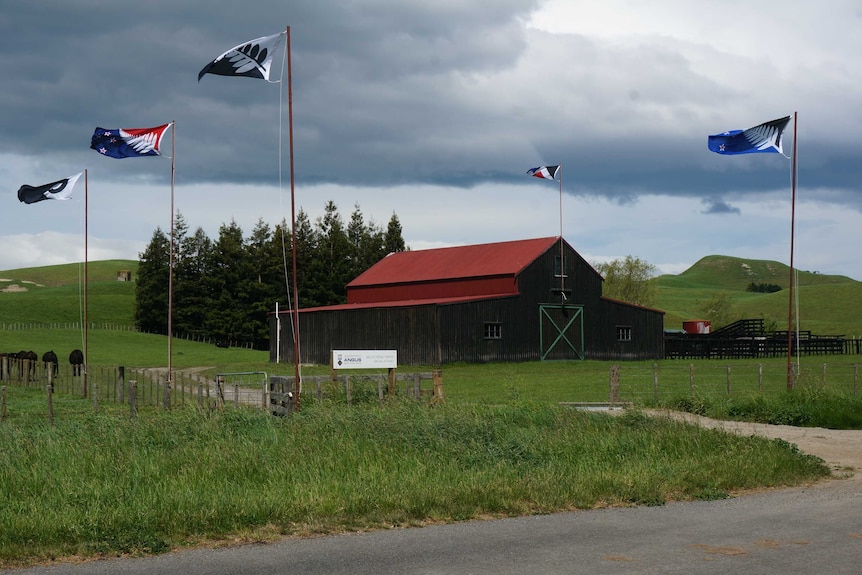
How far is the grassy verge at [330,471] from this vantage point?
10.2 meters

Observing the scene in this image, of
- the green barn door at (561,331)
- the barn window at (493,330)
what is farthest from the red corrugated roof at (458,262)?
the barn window at (493,330)

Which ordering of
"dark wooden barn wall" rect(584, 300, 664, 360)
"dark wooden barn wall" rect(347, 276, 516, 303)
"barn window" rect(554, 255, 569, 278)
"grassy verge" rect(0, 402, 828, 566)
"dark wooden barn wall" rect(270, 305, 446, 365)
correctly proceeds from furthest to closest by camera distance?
1. "dark wooden barn wall" rect(584, 300, 664, 360)
2. "barn window" rect(554, 255, 569, 278)
3. "dark wooden barn wall" rect(347, 276, 516, 303)
4. "dark wooden barn wall" rect(270, 305, 446, 365)
5. "grassy verge" rect(0, 402, 828, 566)

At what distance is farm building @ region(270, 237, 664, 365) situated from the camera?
171 feet

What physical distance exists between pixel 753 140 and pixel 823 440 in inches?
450

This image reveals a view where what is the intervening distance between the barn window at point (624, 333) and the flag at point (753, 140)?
3359 cm

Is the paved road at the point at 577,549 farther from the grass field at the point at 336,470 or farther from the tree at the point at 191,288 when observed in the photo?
the tree at the point at 191,288

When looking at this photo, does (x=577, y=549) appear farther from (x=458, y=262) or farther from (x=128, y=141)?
(x=458, y=262)

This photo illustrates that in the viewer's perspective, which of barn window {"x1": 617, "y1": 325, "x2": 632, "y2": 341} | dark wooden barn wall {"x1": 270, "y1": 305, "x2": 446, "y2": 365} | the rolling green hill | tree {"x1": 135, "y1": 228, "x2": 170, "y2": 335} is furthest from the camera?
the rolling green hill

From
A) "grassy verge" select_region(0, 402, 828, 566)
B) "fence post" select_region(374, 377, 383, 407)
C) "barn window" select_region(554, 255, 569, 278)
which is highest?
"barn window" select_region(554, 255, 569, 278)

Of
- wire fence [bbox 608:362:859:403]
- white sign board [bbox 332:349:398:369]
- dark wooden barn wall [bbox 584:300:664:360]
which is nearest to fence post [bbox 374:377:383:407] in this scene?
white sign board [bbox 332:349:398:369]

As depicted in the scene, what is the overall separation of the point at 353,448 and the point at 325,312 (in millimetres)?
42918

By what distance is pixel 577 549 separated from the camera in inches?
369

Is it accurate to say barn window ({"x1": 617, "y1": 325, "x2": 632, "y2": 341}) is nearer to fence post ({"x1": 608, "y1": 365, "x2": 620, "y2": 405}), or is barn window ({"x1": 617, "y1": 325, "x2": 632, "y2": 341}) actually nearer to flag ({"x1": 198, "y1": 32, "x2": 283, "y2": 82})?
fence post ({"x1": 608, "y1": 365, "x2": 620, "y2": 405})

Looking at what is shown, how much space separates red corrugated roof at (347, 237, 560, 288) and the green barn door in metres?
3.33
